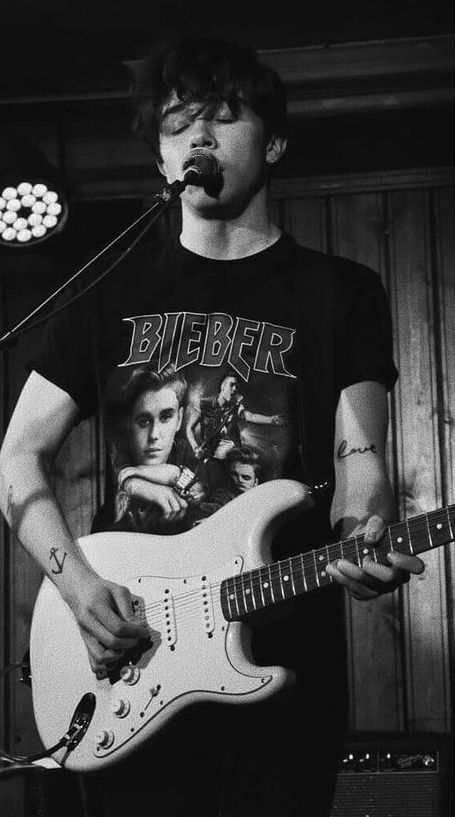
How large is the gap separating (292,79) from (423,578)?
5.24ft

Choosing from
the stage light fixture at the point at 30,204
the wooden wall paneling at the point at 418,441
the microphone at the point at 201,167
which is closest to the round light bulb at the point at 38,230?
the stage light fixture at the point at 30,204

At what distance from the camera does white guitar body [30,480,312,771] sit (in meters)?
1.66

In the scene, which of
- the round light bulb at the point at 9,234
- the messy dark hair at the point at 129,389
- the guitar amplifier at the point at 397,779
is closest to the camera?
the messy dark hair at the point at 129,389

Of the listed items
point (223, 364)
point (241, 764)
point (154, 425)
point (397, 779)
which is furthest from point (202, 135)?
point (397, 779)

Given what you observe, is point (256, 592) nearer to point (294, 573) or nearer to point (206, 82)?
point (294, 573)

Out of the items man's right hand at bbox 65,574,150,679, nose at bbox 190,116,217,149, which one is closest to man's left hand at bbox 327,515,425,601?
man's right hand at bbox 65,574,150,679

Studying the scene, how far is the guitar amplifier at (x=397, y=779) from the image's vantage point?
2.56 m

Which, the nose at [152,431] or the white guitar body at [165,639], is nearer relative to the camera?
the white guitar body at [165,639]

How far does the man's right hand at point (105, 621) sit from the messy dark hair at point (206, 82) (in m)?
0.80

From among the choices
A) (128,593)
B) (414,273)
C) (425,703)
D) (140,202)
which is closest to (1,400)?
(140,202)

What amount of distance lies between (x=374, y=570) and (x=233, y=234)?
2.19 ft

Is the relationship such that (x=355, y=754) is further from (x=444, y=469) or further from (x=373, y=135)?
(x=373, y=135)

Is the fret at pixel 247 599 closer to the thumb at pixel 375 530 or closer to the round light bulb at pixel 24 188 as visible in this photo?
the thumb at pixel 375 530

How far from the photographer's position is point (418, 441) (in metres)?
3.70
